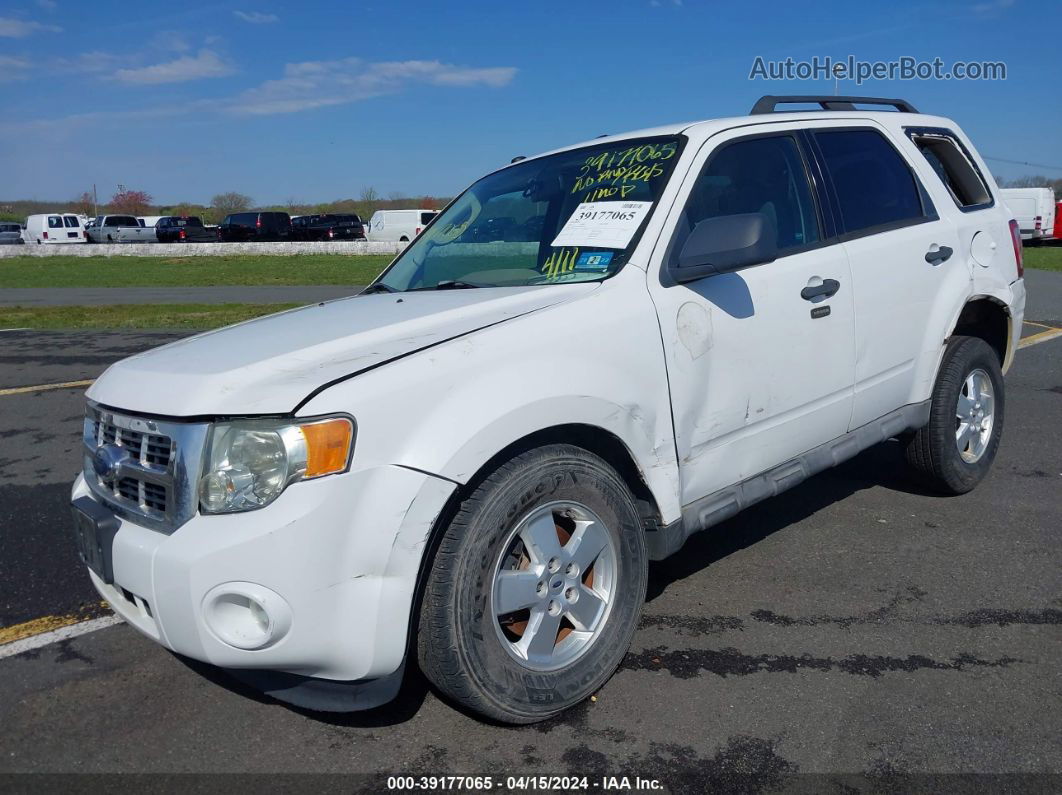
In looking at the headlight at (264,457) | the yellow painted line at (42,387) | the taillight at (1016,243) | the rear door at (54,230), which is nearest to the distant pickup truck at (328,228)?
the rear door at (54,230)

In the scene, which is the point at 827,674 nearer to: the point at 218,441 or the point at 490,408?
the point at 490,408

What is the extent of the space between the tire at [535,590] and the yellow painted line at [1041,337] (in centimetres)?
824

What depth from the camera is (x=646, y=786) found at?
8.29 ft

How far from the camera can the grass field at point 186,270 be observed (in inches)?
880

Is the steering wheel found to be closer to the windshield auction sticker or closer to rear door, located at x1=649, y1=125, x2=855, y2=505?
the windshield auction sticker

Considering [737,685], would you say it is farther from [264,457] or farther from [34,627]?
[34,627]

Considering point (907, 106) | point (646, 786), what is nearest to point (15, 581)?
point (646, 786)

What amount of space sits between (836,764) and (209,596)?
1.82 m

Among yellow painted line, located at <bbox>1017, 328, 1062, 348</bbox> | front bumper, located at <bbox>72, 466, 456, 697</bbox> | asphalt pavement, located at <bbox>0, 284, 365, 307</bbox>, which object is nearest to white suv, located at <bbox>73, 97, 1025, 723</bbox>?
front bumper, located at <bbox>72, 466, 456, 697</bbox>

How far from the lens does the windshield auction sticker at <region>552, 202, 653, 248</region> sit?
331 cm

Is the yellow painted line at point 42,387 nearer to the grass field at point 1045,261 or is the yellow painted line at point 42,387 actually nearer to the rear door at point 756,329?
the rear door at point 756,329

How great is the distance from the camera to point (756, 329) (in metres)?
3.41

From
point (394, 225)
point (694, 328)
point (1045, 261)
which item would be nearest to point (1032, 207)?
point (1045, 261)

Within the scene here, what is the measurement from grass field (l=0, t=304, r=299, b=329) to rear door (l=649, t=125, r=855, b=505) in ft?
31.3
